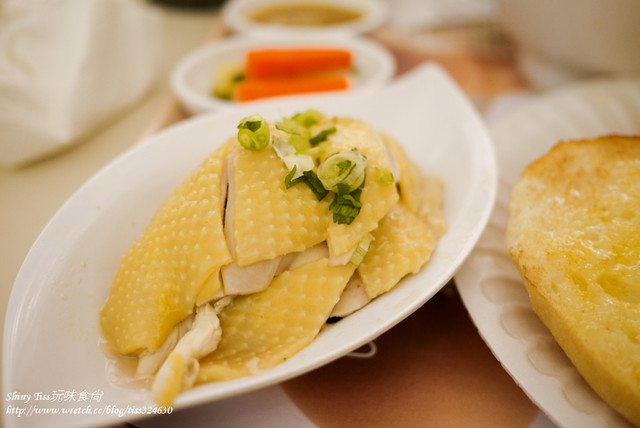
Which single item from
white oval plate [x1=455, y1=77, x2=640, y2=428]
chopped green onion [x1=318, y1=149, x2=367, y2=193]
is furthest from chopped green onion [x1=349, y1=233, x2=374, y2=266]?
white oval plate [x1=455, y1=77, x2=640, y2=428]

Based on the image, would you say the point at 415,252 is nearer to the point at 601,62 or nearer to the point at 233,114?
the point at 233,114

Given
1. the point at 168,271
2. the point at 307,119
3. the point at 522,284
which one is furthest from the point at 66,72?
the point at 522,284

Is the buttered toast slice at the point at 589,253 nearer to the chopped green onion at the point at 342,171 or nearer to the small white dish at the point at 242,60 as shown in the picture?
the chopped green onion at the point at 342,171

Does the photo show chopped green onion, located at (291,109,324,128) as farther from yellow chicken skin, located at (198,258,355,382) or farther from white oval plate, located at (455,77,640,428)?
white oval plate, located at (455,77,640,428)

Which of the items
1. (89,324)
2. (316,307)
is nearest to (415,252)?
(316,307)

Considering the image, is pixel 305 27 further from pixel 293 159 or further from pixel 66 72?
pixel 293 159
